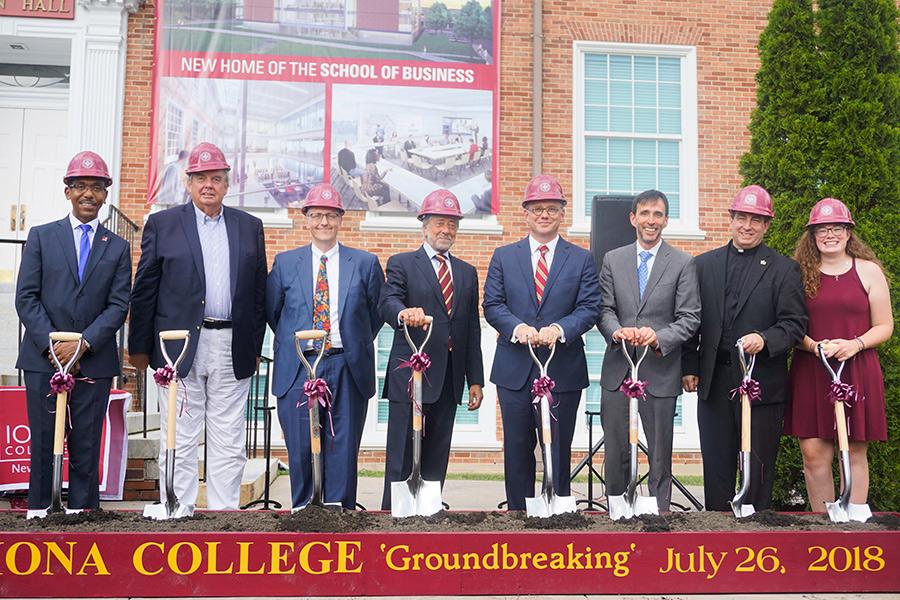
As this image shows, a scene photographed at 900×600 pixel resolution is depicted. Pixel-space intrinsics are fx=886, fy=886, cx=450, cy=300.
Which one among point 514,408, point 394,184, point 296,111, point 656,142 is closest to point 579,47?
point 656,142

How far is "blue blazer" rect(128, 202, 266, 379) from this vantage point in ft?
15.4

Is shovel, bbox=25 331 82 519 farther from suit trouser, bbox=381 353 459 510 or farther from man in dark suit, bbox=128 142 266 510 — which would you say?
suit trouser, bbox=381 353 459 510

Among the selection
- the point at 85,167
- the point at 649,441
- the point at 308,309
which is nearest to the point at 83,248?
the point at 85,167

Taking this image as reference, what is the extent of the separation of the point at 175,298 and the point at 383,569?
185 cm

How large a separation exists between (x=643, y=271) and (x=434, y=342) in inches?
50.4

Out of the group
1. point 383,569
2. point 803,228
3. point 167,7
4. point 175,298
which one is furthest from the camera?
point 167,7

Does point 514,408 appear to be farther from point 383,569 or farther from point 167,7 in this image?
point 167,7

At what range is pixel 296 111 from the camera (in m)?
10.0

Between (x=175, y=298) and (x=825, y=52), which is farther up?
(x=825, y=52)

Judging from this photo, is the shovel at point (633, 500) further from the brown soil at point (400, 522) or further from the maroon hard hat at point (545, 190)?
the maroon hard hat at point (545, 190)

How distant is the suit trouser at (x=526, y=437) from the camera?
488cm

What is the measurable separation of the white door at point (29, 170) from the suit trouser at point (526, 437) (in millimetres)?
7740

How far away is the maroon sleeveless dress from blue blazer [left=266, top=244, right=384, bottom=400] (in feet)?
8.07

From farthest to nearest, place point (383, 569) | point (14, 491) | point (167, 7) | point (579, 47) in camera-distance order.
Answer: point (579, 47)
point (167, 7)
point (14, 491)
point (383, 569)
